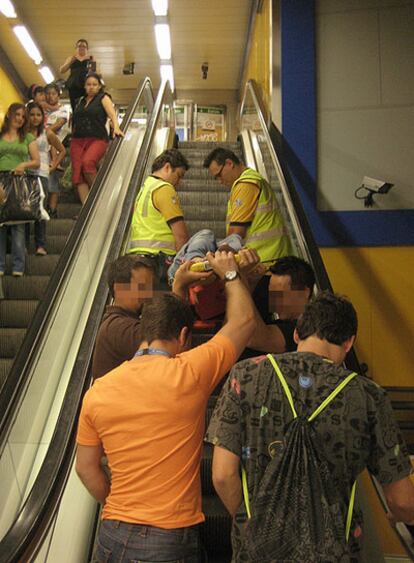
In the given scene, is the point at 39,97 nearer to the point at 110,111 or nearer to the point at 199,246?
the point at 110,111

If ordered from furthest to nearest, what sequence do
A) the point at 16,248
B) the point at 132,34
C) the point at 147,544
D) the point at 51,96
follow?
the point at 132,34 → the point at 51,96 → the point at 16,248 → the point at 147,544

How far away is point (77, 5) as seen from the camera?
10.3 metres

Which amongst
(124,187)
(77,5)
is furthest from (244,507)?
(77,5)

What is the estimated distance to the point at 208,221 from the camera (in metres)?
5.93

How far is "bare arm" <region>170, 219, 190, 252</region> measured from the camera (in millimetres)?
3619

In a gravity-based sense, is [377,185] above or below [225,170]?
above

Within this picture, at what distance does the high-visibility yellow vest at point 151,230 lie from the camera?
147 inches

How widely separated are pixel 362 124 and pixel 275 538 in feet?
16.9

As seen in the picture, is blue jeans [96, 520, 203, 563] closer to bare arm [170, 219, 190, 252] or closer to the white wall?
bare arm [170, 219, 190, 252]

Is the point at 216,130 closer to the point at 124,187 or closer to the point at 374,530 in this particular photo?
the point at 124,187

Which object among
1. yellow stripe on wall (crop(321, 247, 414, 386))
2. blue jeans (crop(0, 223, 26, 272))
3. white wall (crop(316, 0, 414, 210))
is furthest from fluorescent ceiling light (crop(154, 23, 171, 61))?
blue jeans (crop(0, 223, 26, 272))

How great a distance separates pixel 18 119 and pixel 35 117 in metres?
0.34

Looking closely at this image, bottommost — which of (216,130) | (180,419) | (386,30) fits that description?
(180,419)

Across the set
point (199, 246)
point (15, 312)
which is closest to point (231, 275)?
point (199, 246)
